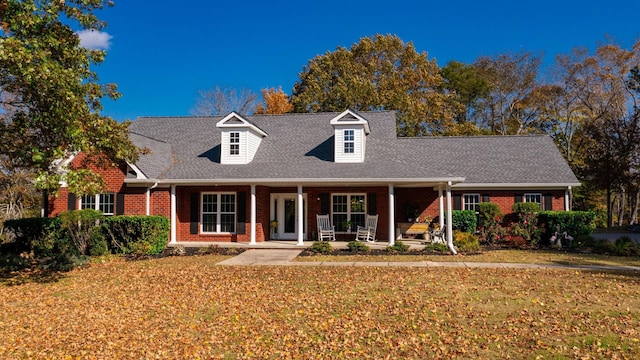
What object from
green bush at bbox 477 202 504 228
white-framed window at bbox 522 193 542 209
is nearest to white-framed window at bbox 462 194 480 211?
white-framed window at bbox 522 193 542 209

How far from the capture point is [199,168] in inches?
765

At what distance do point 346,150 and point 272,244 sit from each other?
4963 millimetres

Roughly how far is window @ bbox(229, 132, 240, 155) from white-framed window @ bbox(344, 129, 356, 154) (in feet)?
15.2

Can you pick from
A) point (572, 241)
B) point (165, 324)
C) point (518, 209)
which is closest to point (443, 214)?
point (518, 209)

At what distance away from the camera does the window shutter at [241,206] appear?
63.2 ft

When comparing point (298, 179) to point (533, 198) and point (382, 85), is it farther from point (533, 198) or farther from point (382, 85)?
point (382, 85)

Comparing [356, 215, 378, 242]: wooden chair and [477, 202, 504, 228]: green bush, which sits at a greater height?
[477, 202, 504, 228]: green bush

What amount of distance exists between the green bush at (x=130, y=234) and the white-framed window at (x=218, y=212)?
3473 millimetres

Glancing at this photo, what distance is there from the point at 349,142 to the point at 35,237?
39.6 feet

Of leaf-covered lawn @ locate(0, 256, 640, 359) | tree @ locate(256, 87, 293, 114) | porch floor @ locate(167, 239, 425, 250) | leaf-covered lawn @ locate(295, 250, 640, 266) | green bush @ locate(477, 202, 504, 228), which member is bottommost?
leaf-covered lawn @ locate(0, 256, 640, 359)

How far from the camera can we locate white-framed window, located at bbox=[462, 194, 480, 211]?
2220 centimetres

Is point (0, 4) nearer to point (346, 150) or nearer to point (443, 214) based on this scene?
point (346, 150)

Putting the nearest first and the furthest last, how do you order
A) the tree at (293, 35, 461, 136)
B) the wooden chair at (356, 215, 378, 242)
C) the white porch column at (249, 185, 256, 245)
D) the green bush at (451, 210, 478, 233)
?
the white porch column at (249, 185, 256, 245) < the wooden chair at (356, 215, 378, 242) < the green bush at (451, 210, 478, 233) < the tree at (293, 35, 461, 136)

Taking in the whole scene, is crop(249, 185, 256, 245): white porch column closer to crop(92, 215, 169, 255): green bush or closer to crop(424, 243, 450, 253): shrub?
crop(92, 215, 169, 255): green bush
